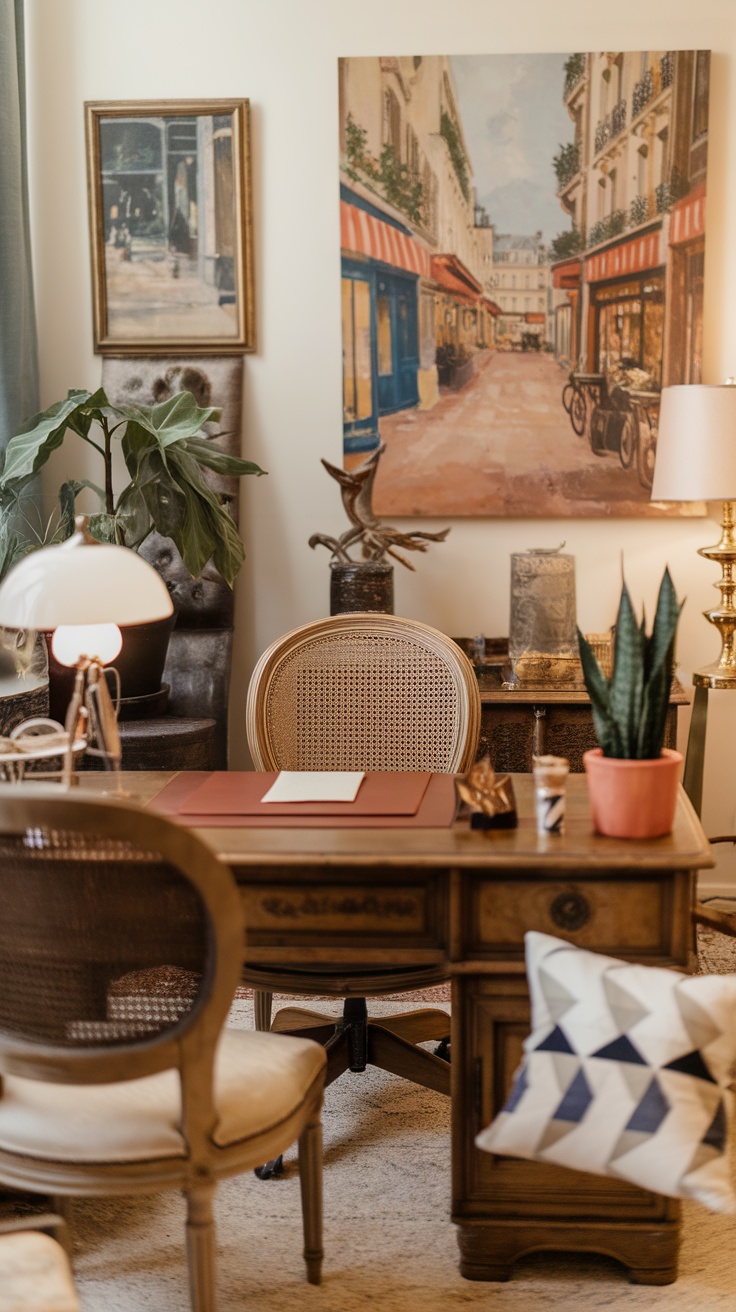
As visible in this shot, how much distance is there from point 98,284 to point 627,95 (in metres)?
1.68

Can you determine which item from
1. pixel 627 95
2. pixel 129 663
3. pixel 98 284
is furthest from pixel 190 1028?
pixel 627 95

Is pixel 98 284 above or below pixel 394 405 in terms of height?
above

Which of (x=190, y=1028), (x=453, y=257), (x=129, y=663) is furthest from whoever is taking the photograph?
(x=453, y=257)

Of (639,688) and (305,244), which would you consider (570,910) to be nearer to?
(639,688)

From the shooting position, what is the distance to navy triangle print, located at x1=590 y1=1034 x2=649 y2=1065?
1760 millimetres

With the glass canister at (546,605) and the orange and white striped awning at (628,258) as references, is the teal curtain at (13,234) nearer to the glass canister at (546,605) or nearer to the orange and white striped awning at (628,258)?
the glass canister at (546,605)

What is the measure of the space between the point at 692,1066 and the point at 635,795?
409 mm

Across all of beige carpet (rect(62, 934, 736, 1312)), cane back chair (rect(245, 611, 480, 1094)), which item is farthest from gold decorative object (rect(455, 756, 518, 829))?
beige carpet (rect(62, 934, 736, 1312))

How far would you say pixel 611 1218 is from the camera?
80.4 inches

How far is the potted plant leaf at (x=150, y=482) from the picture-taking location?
3.38 meters

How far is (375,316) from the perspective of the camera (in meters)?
3.83

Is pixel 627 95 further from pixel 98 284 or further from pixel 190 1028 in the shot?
pixel 190 1028

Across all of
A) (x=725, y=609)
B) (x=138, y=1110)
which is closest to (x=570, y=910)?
(x=138, y=1110)

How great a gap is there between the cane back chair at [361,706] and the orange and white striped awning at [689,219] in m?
1.71
